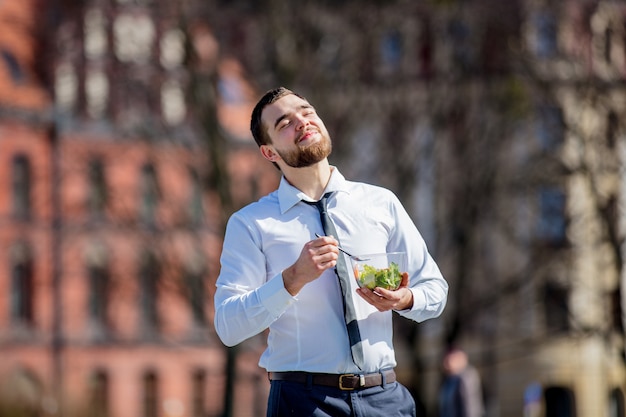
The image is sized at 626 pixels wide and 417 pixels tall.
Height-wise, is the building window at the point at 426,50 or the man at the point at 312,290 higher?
the building window at the point at 426,50

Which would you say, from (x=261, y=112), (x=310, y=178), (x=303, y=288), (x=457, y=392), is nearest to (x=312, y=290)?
(x=303, y=288)

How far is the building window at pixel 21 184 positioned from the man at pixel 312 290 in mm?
55083

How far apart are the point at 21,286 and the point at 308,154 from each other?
54.9 m

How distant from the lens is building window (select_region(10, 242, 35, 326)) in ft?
191

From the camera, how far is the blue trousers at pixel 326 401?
4910mm

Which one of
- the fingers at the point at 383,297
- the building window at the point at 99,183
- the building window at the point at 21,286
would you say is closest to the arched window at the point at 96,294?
the building window at the point at 21,286

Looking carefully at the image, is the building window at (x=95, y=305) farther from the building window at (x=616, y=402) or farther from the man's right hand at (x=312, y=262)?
the man's right hand at (x=312, y=262)

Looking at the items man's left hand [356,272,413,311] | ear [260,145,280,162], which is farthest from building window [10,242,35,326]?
man's left hand [356,272,413,311]

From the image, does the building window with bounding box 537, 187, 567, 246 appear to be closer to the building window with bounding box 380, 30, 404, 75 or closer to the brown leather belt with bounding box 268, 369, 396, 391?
the building window with bounding box 380, 30, 404, 75

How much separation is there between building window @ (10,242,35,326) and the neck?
53.9m

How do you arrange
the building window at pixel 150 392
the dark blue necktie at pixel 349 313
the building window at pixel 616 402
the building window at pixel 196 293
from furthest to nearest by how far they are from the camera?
1. the building window at pixel 150 392
2. the building window at pixel 616 402
3. the building window at pixel 196 293
4. the dark blue necktie at pixel 349 313

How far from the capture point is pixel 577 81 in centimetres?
2605

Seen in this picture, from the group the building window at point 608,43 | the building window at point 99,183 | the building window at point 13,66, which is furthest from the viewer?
the building window at point 13,66

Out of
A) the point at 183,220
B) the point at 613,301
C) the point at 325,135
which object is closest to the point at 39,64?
the point at 183,220
